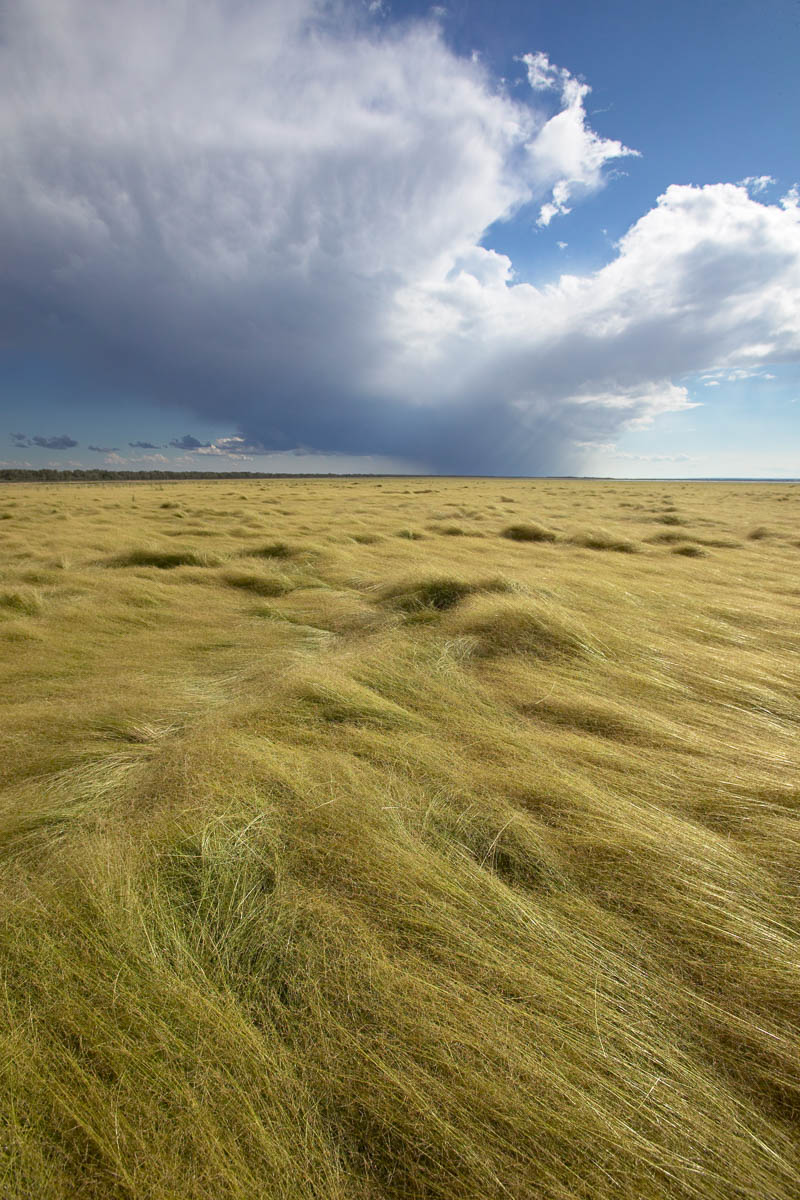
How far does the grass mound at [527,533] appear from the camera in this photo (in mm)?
9308

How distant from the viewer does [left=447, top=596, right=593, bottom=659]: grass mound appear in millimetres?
3420

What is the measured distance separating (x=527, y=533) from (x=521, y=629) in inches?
252

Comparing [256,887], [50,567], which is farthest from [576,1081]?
[50,567]

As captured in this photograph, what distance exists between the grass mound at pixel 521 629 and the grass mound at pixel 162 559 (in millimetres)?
4246

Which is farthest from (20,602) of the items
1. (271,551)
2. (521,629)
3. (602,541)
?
(602,541)

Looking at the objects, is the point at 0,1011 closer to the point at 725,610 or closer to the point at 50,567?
the point at 725,610

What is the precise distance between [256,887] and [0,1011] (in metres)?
0.64

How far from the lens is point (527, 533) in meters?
9.61

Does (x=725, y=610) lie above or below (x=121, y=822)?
above

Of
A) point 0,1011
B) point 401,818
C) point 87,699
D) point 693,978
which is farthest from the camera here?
point 87,699

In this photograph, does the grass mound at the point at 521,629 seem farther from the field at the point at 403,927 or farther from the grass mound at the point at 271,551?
the grass mound at the point at 271,551

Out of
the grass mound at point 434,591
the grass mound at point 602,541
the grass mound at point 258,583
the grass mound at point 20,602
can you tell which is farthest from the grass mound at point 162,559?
the grass mound at point 602,541

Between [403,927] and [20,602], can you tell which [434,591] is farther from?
[20,602]

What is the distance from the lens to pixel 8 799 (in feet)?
6.39
